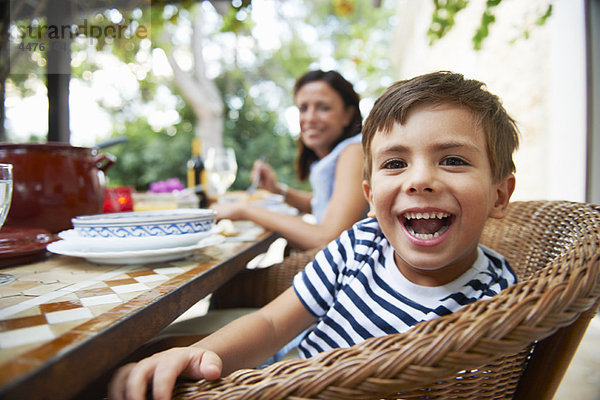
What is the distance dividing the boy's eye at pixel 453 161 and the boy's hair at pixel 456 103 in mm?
83

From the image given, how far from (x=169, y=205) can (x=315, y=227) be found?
2.16ft

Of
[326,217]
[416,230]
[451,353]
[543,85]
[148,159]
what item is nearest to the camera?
[451,353]

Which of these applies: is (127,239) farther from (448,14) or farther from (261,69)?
(261,69)

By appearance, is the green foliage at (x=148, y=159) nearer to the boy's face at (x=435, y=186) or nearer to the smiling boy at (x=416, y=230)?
the smiling boy at (x=416, y=230)

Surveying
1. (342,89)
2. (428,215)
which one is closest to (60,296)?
(428,215)

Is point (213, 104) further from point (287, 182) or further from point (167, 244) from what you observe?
point (167, 244)

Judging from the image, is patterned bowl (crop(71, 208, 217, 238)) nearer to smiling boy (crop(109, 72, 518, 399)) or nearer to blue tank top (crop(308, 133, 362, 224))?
smiling boy (crop(109, 72, 518, 399))

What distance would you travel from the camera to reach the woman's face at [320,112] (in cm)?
217

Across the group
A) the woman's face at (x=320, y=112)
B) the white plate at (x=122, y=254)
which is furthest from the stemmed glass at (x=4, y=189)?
the woman's face at (x=320, y=112)

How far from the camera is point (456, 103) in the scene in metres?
0.86

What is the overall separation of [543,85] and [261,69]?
818 cm

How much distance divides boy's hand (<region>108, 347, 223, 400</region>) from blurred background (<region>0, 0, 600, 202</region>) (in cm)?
137

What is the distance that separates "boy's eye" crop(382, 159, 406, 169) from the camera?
901 millimetres

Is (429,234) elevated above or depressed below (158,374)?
above
